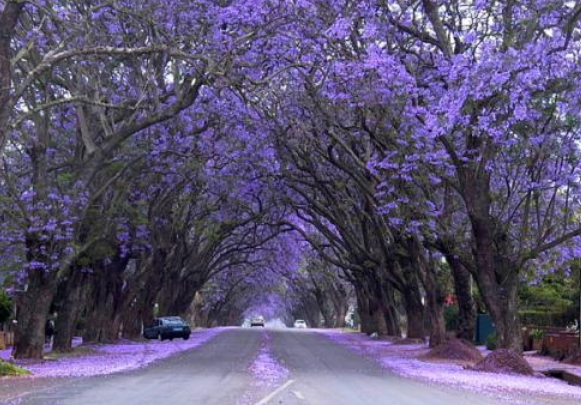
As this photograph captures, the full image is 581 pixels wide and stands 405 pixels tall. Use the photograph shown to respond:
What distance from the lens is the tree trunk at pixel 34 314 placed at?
925 inches

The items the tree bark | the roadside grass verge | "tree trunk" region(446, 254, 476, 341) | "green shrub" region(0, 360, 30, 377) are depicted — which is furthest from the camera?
"tree trunk" region(446, 254, 476, 341)

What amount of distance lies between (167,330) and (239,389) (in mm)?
28596

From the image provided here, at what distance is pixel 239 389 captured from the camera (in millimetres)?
15758

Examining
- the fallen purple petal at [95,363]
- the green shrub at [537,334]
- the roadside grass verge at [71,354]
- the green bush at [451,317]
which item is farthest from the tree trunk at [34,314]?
the green bush at [451,317]

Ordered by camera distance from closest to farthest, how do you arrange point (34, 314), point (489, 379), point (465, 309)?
point (489, 379) < point (34, 314) < point (465, 309)

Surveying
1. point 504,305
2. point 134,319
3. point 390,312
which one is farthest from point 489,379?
A: point 134,319

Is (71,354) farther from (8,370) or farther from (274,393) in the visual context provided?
(274,393)

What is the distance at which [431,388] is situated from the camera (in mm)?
17531

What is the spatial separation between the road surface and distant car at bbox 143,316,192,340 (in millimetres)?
19984

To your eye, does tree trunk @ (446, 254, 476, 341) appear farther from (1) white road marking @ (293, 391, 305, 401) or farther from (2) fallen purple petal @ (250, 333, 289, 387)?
(1) white road marking @ (293, 391, 305, 401)

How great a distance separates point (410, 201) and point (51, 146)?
470 inches

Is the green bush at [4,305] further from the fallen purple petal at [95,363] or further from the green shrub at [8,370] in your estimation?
the green shrub at [8,370]

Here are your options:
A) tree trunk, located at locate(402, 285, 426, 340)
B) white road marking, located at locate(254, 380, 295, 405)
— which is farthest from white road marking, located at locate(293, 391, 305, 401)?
tree trunk, located at locate(402, 285, 426, 340)

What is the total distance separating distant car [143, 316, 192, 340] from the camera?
43.7m
